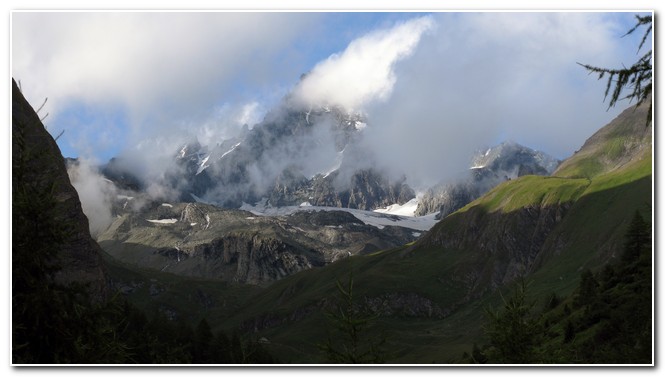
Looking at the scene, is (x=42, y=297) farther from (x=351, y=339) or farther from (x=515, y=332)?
(x=515, y=332)

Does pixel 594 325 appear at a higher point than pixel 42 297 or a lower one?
lower

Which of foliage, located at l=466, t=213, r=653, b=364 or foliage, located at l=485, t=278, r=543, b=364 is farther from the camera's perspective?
foliage, located at l=485, t=278, r=543, b=364

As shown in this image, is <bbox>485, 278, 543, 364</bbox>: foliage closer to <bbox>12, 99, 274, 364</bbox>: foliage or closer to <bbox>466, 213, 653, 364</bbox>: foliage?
<bbox>466, 213, 653, 364</bbox>: foliage

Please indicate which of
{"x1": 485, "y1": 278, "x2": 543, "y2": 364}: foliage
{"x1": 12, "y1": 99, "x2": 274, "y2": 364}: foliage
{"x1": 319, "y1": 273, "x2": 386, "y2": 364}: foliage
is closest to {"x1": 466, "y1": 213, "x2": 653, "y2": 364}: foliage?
{"x1": 485, "y1": 278, "x2": 543, "y2": 364}: foliage

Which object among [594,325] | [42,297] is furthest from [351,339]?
[594,325]

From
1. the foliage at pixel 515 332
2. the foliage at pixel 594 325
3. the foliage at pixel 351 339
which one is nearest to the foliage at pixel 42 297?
the foliage at pixel 351 339

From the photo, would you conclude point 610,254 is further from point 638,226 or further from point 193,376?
point 193,376

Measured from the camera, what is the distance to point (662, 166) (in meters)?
30.7

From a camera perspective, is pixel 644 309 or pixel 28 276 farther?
pixel 644 309

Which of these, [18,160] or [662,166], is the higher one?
[18,160]

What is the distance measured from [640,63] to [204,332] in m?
136

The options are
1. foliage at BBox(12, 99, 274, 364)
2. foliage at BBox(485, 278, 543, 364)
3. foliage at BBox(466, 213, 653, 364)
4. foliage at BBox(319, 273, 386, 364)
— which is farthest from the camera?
foliage at BBox(485, 278, 543, 364)

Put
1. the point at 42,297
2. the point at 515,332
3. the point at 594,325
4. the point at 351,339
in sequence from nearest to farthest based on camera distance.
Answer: the point at 42,297, the point at 351,339, the point at 515,332, the point at 594,325
